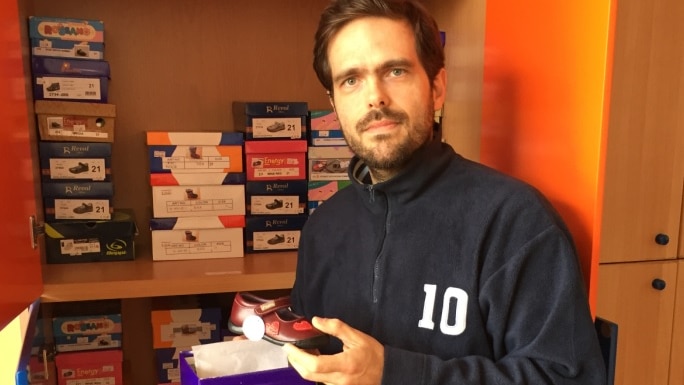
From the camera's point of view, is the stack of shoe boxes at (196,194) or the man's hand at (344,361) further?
the stack of shoe boxes at (196,194)

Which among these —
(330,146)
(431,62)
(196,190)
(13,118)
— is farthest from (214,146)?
(431,62)

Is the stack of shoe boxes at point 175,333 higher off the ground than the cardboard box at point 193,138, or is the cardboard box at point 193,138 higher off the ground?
the cardboard box at point 193,138

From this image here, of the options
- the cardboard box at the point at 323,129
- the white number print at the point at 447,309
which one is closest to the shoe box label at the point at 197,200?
the cardboard box at the point at 323,129

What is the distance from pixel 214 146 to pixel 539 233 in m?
0.79

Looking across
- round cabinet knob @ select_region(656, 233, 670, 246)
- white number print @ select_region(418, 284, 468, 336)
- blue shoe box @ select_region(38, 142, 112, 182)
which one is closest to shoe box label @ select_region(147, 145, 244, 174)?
blue shoe box @ select_region(38, 142, 112, 182)

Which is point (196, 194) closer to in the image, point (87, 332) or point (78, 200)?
point (78, 200)

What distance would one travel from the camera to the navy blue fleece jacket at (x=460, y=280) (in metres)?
0.73

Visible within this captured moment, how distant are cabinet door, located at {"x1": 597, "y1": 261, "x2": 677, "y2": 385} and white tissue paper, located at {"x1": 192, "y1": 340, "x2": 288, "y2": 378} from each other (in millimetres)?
778

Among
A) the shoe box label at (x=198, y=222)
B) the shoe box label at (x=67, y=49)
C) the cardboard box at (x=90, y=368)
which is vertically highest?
the shoe box label at (x=67, y=49)

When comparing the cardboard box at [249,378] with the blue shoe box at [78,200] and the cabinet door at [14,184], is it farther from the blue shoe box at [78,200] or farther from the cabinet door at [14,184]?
the blue shoe box at [78,200]

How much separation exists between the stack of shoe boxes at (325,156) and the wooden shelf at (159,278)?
19cm

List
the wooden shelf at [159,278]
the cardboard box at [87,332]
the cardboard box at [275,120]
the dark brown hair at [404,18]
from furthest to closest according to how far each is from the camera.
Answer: the cardboard box at [275,120] → the cardboard box at [87,332] → the wooden shelf at [159,278] → the dark brown hair at [404,18]

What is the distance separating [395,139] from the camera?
86cm

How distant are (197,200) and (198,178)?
0.05 metres
